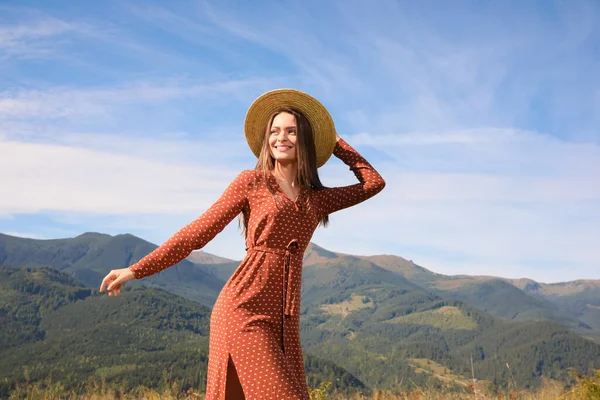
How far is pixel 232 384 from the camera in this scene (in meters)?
3.50

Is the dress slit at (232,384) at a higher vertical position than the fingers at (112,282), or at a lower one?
lower

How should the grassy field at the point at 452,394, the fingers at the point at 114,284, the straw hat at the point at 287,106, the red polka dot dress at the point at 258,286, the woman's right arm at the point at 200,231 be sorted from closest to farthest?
the red polka dot dress at the point at 258,286
the fingers at the point at 114,284
the woman's right arm at the point at 200,231
the straw hat at the point at 287,106
the grassy field at the point at 452,394

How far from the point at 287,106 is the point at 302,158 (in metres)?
0.45

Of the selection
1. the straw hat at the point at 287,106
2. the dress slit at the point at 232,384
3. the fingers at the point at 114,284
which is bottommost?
the dress slit at the point at 232,384

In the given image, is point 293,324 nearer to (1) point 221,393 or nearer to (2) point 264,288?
(2) point 264,288

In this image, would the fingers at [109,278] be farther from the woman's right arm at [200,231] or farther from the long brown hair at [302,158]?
the long brown hair at [302,158]

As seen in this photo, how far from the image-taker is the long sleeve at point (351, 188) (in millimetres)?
4020

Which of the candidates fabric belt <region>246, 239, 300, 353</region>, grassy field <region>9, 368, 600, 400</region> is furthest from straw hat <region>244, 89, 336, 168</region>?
grassy field <region>9, 368, 600, 400</region>

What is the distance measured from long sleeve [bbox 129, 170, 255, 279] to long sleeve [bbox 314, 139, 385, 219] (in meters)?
0.49

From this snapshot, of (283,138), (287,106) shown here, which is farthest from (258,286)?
(287,106)

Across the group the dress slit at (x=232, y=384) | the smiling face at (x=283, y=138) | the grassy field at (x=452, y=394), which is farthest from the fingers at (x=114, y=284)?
the grassy field at (x=452, y=394)

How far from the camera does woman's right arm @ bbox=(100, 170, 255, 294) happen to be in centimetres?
358

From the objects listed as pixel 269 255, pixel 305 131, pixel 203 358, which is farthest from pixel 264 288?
pixel 203 358

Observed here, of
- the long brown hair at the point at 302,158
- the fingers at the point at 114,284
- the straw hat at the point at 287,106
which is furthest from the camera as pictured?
the straw hat at the point at 287,106
